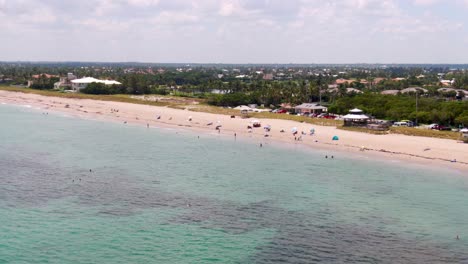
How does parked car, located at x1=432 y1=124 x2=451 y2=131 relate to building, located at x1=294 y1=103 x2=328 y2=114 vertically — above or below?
below

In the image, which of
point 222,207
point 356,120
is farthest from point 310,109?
point 222,207

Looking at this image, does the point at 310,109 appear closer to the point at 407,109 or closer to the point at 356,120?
the point at 407,109

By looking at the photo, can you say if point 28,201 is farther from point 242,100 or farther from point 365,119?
point 242,100

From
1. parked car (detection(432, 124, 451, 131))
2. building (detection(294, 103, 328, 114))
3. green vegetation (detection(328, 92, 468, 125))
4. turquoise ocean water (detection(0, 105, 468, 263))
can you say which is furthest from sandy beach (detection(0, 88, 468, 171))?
green vegetation (detection(328, 92, 468, 125))

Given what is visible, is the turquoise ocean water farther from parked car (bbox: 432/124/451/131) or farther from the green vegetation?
the green vegetation

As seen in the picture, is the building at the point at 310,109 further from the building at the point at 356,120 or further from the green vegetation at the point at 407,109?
the building at the point at 356,120
